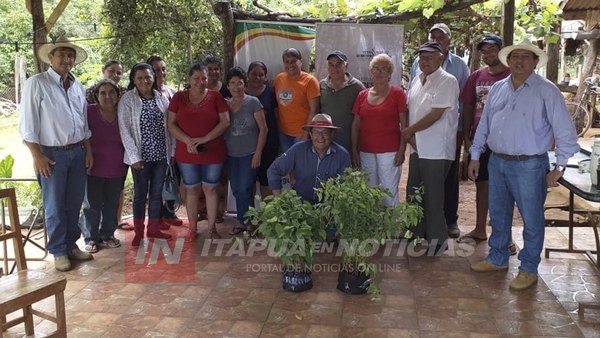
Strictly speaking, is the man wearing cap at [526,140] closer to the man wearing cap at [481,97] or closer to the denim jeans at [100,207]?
the man wearing cap at [481,97]

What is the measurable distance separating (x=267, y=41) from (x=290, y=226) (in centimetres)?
250

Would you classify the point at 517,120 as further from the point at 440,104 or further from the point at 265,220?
the point at 265,220

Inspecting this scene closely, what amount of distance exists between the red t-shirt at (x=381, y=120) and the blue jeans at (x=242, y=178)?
1054 millimetres

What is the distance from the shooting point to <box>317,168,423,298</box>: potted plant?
10.5 ft

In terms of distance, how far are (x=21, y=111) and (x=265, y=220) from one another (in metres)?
1.95

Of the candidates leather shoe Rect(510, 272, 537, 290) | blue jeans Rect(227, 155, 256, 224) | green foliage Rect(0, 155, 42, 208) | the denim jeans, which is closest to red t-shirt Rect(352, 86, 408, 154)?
blue jeans Rect(227, 155, 256, 224)

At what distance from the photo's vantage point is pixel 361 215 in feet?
10.7

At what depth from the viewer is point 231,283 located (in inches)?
146

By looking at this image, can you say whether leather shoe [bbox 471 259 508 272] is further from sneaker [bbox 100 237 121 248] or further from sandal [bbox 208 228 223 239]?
sneaker [bbox 100 237 121 248]

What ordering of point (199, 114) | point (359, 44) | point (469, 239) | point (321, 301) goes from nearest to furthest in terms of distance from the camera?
point (321, 301) → point (199, 114) → point (469, 239) → point (359, 44)

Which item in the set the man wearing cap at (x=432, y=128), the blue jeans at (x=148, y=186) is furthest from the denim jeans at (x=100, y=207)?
the man wearing cap at (x=432, y=128)

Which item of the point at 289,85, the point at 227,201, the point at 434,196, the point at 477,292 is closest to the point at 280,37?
the point at 289,85

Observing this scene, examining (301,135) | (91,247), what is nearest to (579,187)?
(301,135)

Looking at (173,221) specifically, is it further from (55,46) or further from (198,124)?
(55,46)
